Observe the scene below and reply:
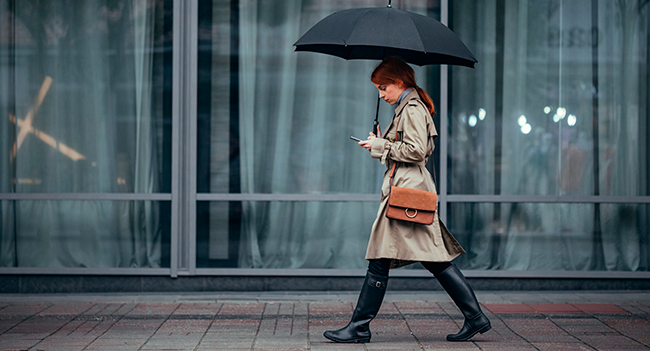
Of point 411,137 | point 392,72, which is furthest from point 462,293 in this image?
point 392,72

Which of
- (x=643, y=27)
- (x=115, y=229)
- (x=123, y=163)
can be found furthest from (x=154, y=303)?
(x=643, y=27)

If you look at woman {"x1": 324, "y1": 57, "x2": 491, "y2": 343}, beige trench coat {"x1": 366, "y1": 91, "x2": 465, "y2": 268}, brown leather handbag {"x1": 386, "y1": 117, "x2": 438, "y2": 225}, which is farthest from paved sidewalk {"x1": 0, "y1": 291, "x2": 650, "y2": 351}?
brown leather handbag {"x1": 386, "y1": 117, "x2": 438, "y2": 225}

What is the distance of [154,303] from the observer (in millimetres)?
5973

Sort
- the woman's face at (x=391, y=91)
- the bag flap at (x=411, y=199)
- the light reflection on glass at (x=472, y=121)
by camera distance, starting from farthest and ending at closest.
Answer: the light reflection on glass at (x=472, y=121) → the woman's face at (x=391, y=91) → the bag flap at (x=411, y=199)

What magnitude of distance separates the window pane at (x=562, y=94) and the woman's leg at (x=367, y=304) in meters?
2.57

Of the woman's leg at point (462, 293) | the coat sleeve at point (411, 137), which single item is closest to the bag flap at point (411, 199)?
the coat sleeve at point (411, 137)

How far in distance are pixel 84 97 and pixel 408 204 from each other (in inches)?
144

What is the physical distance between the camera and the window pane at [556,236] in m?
6.61

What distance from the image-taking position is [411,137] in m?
4.28

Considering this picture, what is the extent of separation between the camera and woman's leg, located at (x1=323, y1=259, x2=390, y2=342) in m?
4.37

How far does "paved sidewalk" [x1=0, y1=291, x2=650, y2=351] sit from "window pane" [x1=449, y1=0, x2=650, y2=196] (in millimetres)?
1135

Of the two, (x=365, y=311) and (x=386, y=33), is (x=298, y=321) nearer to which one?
(x=365, y=311)

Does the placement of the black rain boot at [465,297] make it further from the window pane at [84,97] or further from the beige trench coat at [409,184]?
the window pane at [84,97]

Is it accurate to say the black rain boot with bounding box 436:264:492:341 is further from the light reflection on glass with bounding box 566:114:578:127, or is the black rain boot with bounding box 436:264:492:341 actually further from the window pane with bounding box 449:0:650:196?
the light reflection on glass with bounding box 566:114:578:127
